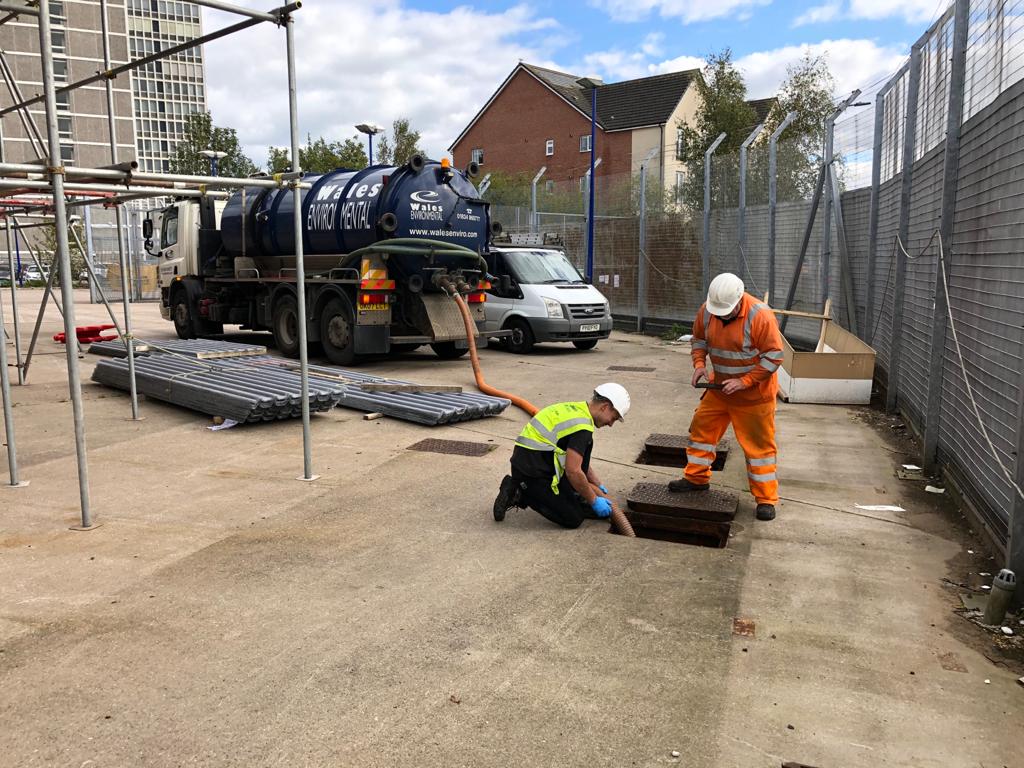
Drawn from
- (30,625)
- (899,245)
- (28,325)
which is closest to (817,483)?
(899,245)

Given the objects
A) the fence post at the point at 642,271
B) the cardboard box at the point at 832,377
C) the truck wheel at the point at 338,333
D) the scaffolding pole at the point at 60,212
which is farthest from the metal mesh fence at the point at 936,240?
the truck wheel at the point at 338,333

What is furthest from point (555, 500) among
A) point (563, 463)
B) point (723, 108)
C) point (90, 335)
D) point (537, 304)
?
point (723, 108)

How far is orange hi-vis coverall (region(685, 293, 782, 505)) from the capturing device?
548cm

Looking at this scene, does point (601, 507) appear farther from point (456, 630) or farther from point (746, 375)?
point (456, 630)

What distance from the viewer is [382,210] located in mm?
11602

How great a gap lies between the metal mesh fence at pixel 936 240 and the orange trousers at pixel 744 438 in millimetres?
1273

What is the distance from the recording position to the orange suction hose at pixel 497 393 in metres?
5.33

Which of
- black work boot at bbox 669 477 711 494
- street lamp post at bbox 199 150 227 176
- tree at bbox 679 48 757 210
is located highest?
tree at bbox 679 48 757 210

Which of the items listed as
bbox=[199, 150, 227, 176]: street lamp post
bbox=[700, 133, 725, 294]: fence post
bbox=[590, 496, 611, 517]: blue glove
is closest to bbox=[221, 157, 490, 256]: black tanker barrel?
bbox=[700, 133, 725, 294]: fence post

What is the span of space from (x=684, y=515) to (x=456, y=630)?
7.16 ft

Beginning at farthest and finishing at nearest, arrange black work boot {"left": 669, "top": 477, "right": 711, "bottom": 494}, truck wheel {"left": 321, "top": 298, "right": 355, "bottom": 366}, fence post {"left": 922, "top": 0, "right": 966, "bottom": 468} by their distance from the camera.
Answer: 1. truck wheel {"left": 321, "top": 298, "right": 355, "bottom": 366}
2. fence post {"left": 922, "top": 0, "right": 966, "bottom": 468}
3. black work boot {"left": 669, "top": 477, "right": 711, "bottom": 494}

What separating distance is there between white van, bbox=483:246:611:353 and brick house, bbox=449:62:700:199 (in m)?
28.6

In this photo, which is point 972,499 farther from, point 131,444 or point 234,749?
point 131,444

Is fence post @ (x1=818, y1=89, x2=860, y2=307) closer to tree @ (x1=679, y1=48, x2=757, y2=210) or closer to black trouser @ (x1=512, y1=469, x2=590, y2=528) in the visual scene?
black trouser @ (x1=512, y1=469, x2=590, y2=528)
